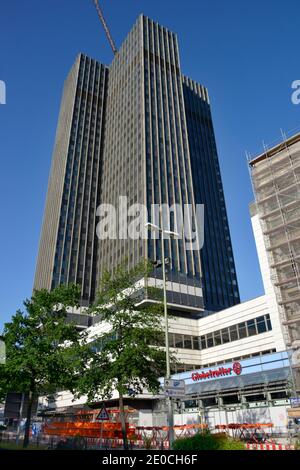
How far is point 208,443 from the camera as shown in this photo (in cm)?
1368

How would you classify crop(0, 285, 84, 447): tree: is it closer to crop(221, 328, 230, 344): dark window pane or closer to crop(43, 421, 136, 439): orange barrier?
crop(43, 421, 136, 439): orange barrier

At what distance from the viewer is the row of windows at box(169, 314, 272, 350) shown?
45.0 meters

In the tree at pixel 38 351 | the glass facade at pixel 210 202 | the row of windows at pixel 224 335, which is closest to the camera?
the tree at pixel 38 351

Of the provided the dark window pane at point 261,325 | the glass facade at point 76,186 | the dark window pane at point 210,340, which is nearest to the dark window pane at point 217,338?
the dark window pane at point 210,340

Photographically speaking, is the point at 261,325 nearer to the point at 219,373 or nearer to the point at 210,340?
the point at 219,373

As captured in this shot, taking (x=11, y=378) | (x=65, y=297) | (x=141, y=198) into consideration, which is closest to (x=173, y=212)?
(x=141, y=198)

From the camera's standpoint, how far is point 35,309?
110 ft

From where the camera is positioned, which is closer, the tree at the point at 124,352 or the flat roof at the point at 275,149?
the tree at the point at 124,352

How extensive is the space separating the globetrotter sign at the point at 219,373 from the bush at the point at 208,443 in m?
25.8

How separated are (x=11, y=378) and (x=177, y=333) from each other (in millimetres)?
30144

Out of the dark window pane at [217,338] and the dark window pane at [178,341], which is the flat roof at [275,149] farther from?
the dark window pane at [178,341]

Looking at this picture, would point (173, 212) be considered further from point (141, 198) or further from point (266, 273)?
point (266, 273)

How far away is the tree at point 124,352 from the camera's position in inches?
901
